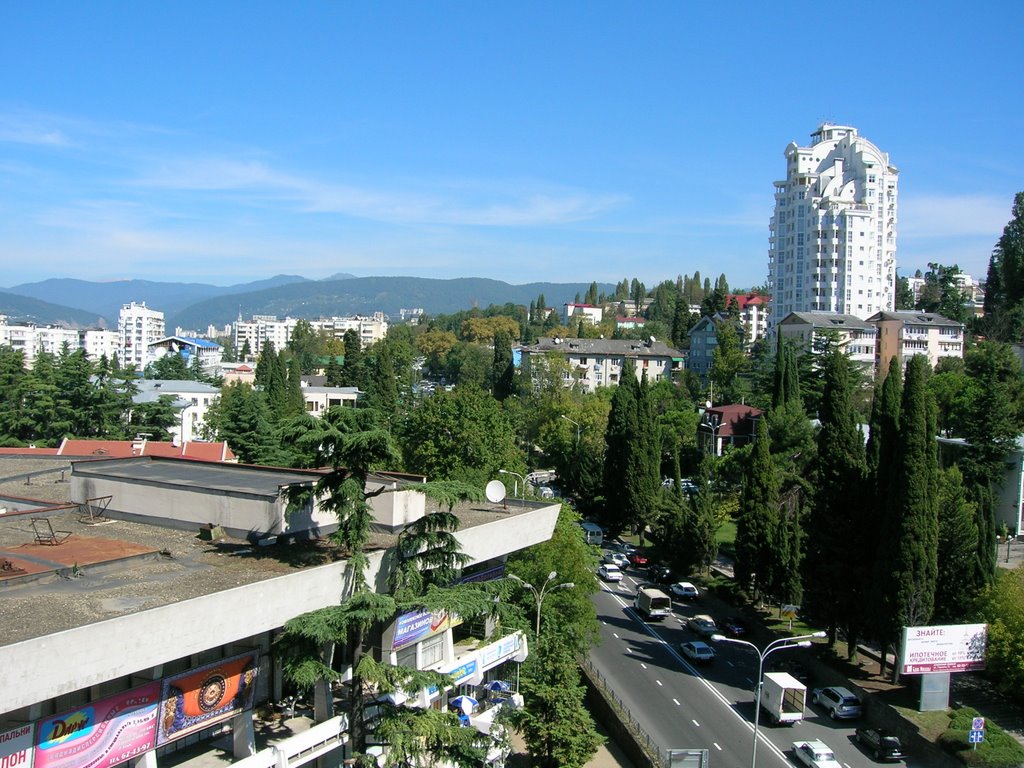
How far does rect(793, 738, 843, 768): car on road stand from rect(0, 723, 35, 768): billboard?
744 inches

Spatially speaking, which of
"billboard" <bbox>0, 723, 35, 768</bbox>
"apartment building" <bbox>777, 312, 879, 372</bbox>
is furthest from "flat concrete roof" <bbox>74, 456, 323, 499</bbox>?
"apartment building" <bbox>777, 312, 879, 372</bbox>

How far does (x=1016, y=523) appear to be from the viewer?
44281 millimetres

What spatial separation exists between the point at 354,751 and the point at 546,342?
8625cm

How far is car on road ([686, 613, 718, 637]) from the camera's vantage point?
3450 centimetres

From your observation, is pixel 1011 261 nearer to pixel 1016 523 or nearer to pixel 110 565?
pixel 1016 523

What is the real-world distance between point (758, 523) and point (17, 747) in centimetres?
2935

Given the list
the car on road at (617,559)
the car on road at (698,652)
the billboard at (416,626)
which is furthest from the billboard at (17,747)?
the car on road at (617,559)

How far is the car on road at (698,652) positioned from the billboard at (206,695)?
62.3 feet

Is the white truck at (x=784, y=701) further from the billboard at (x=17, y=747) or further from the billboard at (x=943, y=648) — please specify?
the billboard at (x=17, y=747)

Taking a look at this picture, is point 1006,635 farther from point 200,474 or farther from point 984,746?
point 200,474

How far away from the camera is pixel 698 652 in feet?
105

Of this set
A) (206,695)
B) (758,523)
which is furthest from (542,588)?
(206,695)

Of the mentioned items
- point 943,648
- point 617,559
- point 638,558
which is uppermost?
point 943,648

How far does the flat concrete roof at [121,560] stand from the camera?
16.1m
